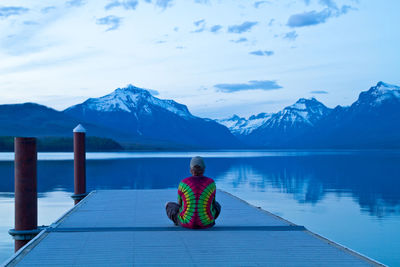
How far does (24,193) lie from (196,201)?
12.7 feet

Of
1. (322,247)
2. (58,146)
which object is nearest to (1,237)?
(322,247)

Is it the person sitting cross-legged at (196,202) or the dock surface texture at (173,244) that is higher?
the person sitting cross-legged at (196,202)

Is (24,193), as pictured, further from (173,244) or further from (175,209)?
(173,244)

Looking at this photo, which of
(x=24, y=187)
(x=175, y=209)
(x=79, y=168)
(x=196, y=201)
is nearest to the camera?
(x=196, y=201)

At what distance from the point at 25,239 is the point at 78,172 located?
6.34 m

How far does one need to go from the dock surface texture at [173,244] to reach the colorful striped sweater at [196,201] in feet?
0.61

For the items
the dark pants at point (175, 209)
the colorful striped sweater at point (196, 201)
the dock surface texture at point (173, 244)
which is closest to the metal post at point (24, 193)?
the dock surface texture at point (173, 244)

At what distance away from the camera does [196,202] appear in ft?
29.7

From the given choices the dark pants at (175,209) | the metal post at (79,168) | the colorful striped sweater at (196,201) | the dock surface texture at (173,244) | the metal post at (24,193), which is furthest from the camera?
the metal post at (79,168)

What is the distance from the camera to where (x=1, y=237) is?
45.9 feet

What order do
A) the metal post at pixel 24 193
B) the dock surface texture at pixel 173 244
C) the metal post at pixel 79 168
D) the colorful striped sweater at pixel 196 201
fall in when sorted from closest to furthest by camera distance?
the dock surface texture at pixel 173 244, the colorful striped sweater at pixel 196 201, the metal post at pixel 24 193, the metal post at pixel 79 168

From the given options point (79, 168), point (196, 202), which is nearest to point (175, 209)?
point (196, 202)

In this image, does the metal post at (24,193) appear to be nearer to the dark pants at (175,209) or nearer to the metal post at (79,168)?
the dark pants at (175,209)

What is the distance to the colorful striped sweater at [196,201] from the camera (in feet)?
29.6
